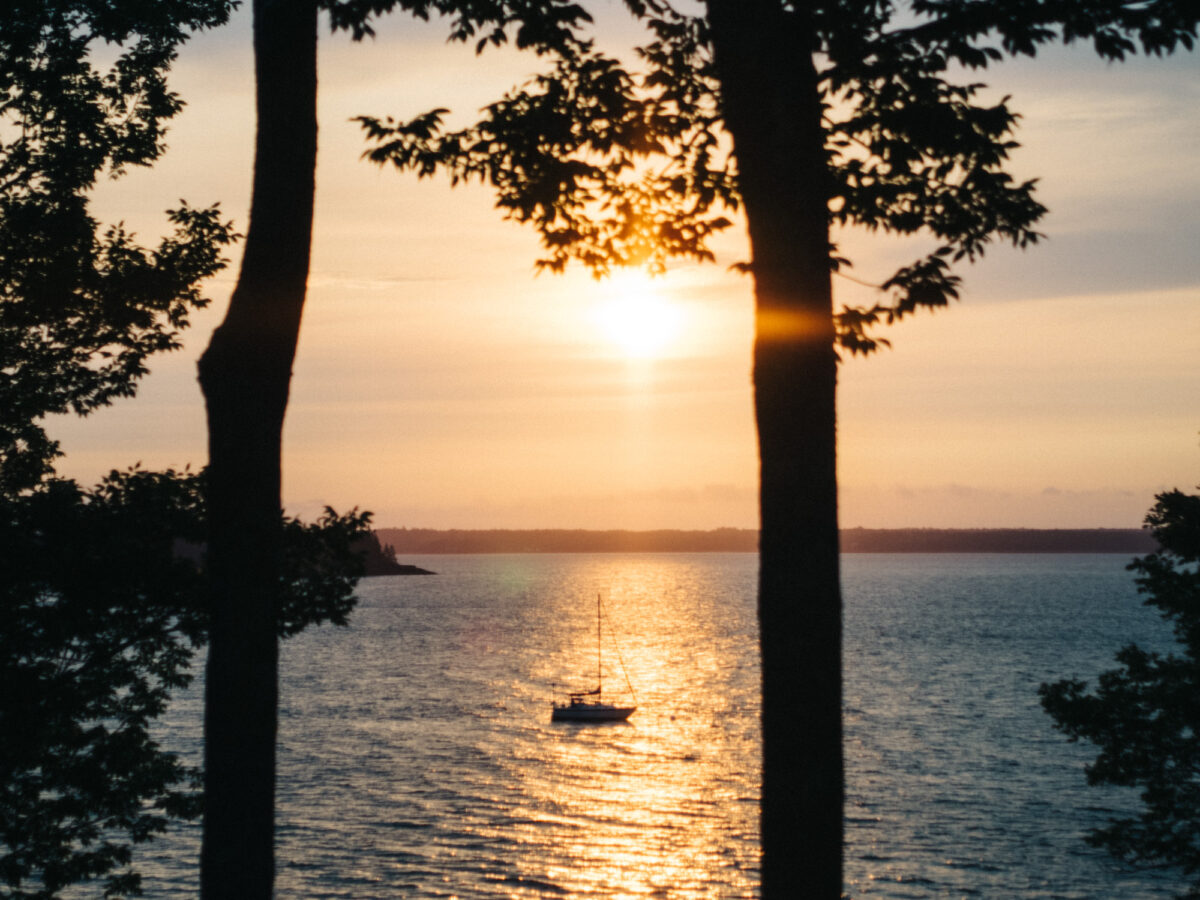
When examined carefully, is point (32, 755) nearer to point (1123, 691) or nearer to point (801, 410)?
point (801, 410)

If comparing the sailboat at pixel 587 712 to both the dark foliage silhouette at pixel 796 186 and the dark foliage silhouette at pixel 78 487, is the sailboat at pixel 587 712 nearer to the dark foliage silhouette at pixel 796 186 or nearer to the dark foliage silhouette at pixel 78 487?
the dark foliage silhouette at pixel 78 487

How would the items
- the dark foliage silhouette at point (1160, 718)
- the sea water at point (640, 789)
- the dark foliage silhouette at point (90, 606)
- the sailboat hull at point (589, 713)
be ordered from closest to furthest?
the dark foliage silhouette at point (90, 606)
the dark foliage silhouette at point (1160, 718)
the sea water at point (640, 789)
the sailboat hull at point (589, 713)

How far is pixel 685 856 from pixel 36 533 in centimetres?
3701

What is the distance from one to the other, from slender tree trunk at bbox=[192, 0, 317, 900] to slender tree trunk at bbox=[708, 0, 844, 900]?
318 cm

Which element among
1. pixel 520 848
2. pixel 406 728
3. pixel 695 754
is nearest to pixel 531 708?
pixel 406 728

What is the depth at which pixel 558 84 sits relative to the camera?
983 cm

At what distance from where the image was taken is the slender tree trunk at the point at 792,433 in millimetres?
6281

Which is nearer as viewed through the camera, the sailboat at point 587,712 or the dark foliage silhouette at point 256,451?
the dark foliage silhouette at point 256,451

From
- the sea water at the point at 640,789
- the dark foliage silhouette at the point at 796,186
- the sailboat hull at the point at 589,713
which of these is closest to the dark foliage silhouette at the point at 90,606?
the dark foliage silhouette at the point at 796,186

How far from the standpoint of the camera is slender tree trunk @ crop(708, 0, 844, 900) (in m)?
6.28

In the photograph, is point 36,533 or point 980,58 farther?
point 36,533

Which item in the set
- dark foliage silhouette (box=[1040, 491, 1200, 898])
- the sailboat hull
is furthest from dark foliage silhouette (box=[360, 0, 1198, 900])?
the sailboat hull

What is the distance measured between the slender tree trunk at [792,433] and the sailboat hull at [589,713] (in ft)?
259

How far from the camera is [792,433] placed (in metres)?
6.53
